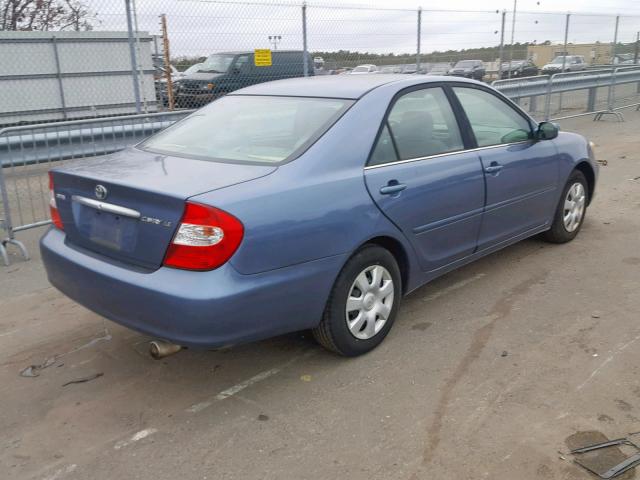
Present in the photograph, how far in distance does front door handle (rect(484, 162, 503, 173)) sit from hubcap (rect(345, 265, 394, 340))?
120 cm

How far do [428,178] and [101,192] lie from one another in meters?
1.91

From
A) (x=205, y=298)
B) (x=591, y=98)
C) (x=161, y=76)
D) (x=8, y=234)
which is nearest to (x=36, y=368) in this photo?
(x=205, y=298)

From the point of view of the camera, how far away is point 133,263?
3.04 meters

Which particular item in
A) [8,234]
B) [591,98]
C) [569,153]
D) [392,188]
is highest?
[392,188]

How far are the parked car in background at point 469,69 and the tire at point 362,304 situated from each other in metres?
12.6

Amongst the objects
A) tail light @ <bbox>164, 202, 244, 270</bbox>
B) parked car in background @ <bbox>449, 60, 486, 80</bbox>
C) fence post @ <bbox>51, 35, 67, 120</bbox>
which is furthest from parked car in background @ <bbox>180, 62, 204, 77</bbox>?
tail light @ <bbox>164, 202, 244, 270</bbox>

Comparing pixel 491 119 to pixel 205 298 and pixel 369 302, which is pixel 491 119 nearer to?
pixel 369 302

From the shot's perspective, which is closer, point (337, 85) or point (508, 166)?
point (337, 85)

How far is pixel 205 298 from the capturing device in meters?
2.77

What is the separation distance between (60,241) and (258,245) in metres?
1.33

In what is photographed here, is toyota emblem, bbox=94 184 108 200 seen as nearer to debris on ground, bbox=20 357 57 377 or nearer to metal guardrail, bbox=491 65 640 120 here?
debris on ground, bbox=20 357 57 377

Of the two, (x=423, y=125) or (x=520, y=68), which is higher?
(x=423, y=125)

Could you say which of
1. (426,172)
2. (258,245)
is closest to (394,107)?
(426,172)

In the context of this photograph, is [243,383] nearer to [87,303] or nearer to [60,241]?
[87,303]
